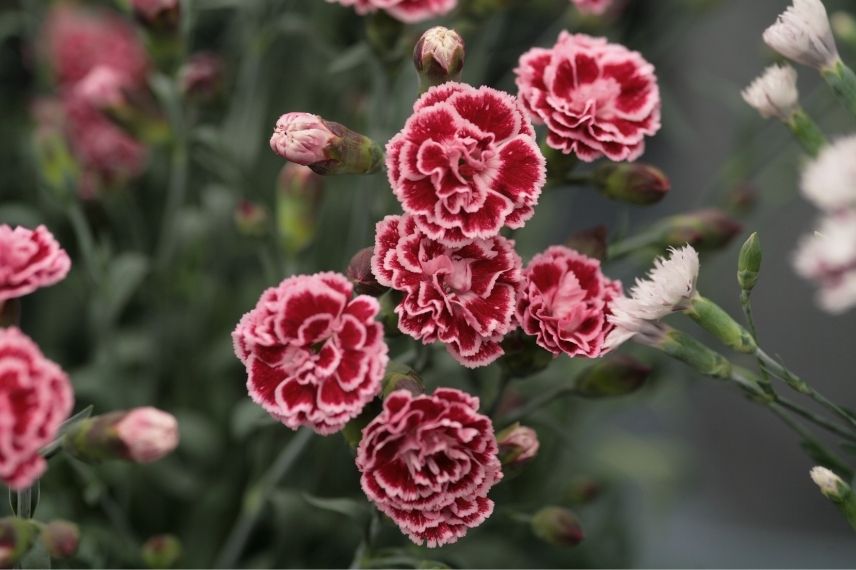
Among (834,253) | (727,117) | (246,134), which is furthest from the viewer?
(727,117)

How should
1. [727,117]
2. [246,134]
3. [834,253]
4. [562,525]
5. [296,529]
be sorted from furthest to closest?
[727,117], [246,134], [296,529], [562,525], [834,253]

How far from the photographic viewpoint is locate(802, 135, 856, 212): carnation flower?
0.38m

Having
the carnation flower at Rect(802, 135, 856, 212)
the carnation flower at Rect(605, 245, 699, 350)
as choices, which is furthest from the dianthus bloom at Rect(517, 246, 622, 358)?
the carnation flower at Rect(802, 135, 856, 212)

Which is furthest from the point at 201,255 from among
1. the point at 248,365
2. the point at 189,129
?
the point at 248,365

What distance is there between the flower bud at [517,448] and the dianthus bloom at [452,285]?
64mm

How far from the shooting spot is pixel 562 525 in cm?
52

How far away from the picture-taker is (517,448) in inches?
17.8

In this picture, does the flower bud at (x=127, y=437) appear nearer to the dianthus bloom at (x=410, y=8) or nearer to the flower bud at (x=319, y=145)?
the flower bud at (x=319, y=145)

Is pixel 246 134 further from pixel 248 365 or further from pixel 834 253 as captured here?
pixel 834 253

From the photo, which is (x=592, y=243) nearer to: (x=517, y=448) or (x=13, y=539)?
(x=517, y=448)

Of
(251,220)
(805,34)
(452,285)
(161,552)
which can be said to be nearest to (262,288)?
(251,220)

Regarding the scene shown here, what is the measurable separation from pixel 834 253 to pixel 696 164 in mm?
979

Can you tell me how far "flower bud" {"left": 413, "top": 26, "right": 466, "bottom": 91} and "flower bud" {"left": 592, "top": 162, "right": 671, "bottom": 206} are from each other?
0.12 meters

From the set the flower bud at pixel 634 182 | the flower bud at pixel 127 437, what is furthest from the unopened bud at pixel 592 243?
the flower bud at pixel 127 437
